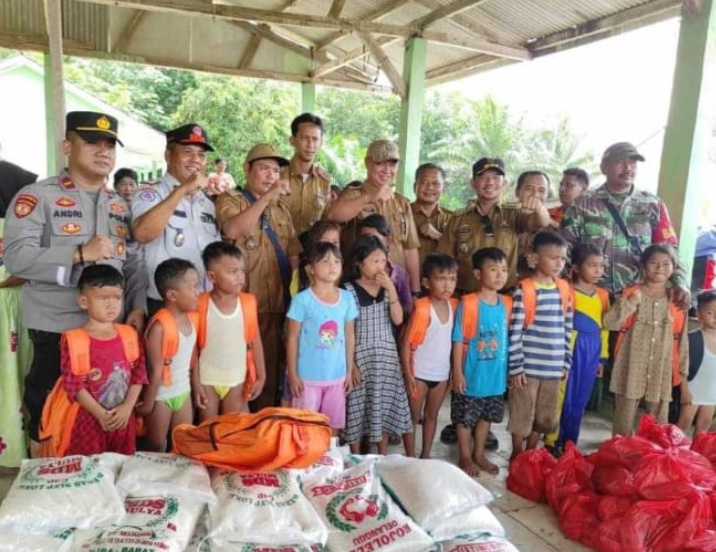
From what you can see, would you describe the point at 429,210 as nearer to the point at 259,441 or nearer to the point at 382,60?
the point at 259,441

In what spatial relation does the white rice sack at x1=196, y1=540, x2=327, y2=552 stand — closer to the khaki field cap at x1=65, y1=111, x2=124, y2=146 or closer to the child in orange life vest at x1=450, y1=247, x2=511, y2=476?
the child in orange life vest at x1=450, y1=247, x2=511, y2=476

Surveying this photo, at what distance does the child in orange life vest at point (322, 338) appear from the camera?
9.59 feet

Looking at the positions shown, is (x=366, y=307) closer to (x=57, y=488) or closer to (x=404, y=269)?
(x=404, y=269)

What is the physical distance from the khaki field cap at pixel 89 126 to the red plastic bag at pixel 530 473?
8.56 feet

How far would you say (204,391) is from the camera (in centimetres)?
291

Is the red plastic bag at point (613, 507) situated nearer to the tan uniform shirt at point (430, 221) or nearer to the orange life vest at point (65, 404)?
the tan uniform shirt at point (430, 221)

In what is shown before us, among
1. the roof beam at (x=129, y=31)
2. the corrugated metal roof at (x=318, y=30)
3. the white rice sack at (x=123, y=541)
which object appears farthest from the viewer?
the roof beam at (x=129, y=31)

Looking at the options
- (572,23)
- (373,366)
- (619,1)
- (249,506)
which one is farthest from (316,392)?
(572,23)

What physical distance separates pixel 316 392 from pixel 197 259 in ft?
3.04

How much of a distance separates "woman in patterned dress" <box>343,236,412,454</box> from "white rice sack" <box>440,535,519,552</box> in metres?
1.10

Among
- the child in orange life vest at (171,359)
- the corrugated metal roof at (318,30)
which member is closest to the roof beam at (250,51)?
the corrugated metal roof at (318,30)

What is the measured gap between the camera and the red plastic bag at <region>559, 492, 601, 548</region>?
2.63 m

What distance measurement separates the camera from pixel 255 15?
6.50 meters

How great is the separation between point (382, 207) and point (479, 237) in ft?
2.20
